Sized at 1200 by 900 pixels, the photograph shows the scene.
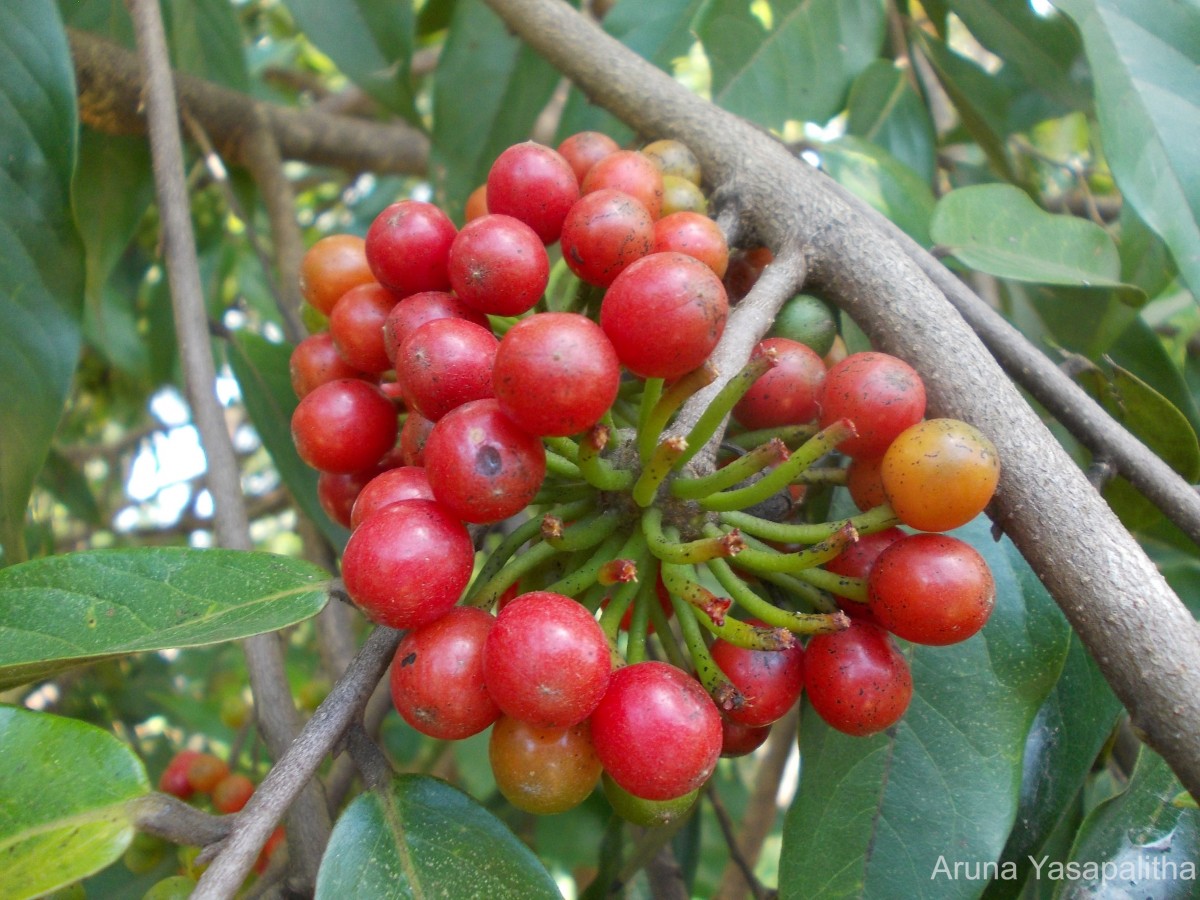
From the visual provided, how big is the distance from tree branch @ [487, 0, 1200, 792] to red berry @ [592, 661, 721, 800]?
39 centimetres

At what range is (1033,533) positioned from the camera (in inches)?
37.6

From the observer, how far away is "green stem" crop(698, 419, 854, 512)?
88 centimetres

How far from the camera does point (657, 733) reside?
2.90 ft

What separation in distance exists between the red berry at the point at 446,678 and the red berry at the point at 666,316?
1.06 ft

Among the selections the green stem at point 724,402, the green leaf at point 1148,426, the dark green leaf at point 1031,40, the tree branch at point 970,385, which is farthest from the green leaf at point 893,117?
the green stem at point 724,402

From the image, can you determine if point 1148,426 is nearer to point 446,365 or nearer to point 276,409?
point 446,365

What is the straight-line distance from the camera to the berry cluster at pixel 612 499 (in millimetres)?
875

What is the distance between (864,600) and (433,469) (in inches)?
19.5

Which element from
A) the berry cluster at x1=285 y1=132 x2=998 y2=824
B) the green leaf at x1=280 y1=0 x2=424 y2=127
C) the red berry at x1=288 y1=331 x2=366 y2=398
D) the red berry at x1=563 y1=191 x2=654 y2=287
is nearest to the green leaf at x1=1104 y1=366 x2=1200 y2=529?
the berry cluster at x1=285 y1=132 x2=998 y2=824

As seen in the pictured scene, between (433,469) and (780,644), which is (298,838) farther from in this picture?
(780,644)

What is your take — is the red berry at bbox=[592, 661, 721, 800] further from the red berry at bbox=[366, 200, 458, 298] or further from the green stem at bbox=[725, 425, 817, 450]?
the red berry at bbox=[366, 200, 458, 298]

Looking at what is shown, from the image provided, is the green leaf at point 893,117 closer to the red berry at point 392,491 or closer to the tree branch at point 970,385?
the tree branch at point 970,385

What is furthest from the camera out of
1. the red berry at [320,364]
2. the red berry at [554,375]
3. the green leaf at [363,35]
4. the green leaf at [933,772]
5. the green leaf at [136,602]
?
the green leaf at [363,35]

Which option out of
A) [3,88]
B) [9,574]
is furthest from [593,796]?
[3,88]
